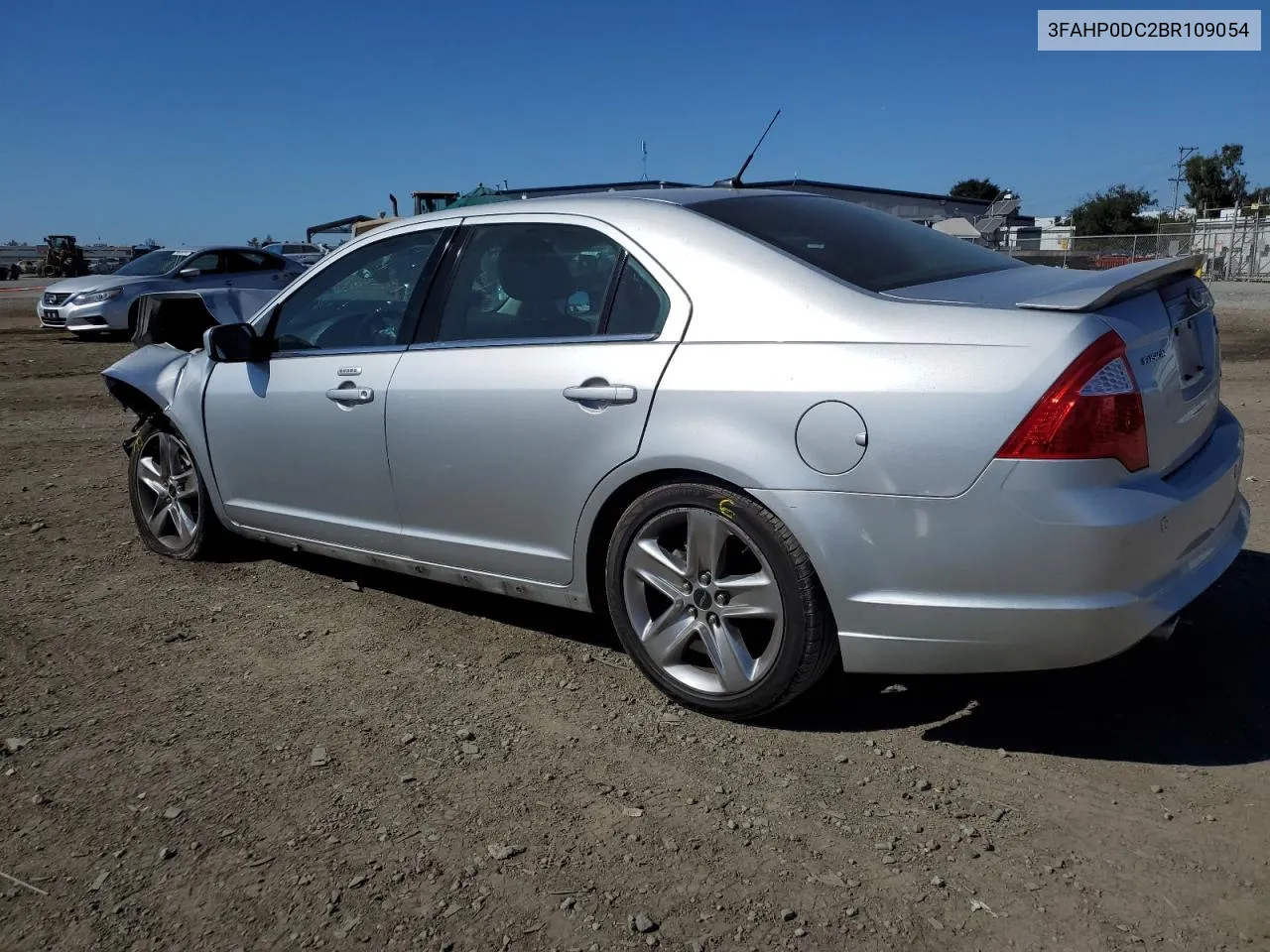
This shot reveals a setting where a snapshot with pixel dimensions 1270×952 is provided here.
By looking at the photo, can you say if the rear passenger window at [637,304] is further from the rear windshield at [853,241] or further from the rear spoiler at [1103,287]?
the rear spoiler at [1103,287]

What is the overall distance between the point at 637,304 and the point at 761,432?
2.24 feet

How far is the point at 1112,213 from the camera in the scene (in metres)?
63.4

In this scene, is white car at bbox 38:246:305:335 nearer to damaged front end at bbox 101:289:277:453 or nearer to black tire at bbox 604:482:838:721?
damaged front end at bbox 101:289:277:453

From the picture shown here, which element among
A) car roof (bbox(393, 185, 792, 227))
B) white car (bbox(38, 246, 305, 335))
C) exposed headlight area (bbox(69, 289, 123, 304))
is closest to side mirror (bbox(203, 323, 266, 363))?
car roof (bbox(393, 185, 792, 227))

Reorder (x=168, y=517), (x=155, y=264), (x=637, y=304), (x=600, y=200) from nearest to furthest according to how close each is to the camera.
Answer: (x=637, y=304) < (x=600, y=200) < (x=168, y=517) < (x=155, y=264)

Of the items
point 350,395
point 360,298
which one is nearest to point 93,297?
point 360,298

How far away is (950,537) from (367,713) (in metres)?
1.93

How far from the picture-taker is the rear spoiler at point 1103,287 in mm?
2785

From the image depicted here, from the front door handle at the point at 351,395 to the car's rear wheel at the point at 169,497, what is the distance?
119cm

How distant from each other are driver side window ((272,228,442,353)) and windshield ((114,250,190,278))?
14424 millimetres

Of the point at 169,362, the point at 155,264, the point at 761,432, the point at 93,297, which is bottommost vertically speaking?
the point at 761,432

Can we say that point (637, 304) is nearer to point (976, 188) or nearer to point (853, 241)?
point (853, 241)

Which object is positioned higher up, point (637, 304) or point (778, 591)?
point (637, 304)

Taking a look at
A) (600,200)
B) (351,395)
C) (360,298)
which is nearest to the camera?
(600,200)
